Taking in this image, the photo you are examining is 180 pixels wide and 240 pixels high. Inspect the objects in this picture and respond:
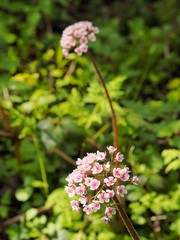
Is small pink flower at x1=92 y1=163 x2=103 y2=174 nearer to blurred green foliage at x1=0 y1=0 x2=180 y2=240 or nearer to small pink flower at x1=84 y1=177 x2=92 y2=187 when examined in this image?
small pink flower at x1=84 y1=177 x2=92 y2=187

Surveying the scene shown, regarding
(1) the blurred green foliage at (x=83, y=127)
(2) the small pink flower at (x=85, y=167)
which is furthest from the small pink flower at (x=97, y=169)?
(1) the blurred green foliage at (x=83, y=127)

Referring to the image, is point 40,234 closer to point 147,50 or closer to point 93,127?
point 93,127

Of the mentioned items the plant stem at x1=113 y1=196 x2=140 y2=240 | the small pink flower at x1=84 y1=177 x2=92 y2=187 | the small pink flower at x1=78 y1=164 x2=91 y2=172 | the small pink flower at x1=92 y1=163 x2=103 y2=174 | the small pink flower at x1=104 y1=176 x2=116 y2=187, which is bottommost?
the plant stem at x1=113 y1=196 x2=140 y2=240

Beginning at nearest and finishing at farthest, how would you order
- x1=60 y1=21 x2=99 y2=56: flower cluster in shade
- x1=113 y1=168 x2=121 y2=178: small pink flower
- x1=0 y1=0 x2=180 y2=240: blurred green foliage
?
x1=113 y1=168 x2=121 y2=178: small pink flower < x1=60 y1=21 x2=99 y2=56: flower cluster in shade < x1=0 y1=0 x2=180 y2=240: blurred green foliage

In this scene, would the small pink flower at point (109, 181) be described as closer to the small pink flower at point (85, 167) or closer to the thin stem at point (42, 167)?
the small pink flower at point (85, 167)

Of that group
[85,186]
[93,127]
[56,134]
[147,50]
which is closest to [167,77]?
[147,50]

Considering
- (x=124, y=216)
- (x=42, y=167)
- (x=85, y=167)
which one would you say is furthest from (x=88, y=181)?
(x=42, y=167)

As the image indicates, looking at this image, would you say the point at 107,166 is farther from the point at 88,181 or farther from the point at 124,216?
the point at 124,216

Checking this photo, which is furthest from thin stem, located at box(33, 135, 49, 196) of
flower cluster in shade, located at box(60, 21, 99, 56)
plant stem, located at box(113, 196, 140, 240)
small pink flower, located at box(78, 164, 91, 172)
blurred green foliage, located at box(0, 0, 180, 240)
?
small pink flower, located at box(78, 164, 91, 172)
